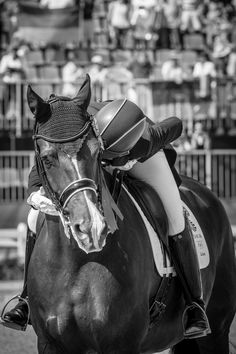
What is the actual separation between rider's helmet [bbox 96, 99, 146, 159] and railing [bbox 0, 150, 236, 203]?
1134cm

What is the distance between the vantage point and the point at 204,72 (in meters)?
18.0

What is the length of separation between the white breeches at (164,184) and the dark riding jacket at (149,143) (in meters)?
0.27

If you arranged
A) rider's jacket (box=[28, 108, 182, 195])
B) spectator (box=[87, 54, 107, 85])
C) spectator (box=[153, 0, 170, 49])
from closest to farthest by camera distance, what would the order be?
rider's jacket (box=[28, 108, 182, 195]), spectator (box=[87, 54, 107, 85]), spectator (box=[153, 0, 170, 49])

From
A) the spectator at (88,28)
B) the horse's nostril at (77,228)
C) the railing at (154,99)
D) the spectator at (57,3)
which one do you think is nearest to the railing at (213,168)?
the railing at (154,99)

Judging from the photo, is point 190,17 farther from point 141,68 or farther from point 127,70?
point 127,70

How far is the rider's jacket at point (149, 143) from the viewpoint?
14.8ft

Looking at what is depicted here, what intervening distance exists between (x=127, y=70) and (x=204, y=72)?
1.74 metres

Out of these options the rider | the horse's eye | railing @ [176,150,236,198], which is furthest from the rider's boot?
railing @ [176,150,236,198]

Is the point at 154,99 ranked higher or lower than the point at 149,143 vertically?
lower

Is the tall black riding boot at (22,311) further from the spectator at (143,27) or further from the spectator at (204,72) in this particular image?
the spectator at (143,27)

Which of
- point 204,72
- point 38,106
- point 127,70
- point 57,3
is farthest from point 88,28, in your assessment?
point 38,106

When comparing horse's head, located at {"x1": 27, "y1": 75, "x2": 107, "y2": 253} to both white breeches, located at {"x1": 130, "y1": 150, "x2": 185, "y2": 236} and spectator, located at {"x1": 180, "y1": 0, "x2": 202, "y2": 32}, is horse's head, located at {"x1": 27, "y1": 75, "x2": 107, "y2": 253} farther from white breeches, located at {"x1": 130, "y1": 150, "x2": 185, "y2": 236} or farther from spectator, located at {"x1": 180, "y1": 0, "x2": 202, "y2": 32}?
spectator, located at {"x1": 180, "y1": 0, "x2": 202, "y2": 32}

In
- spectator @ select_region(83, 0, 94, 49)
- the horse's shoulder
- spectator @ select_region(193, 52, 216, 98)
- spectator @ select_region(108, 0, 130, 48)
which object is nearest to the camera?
the horse's shoulder

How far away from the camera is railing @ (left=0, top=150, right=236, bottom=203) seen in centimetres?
1583
